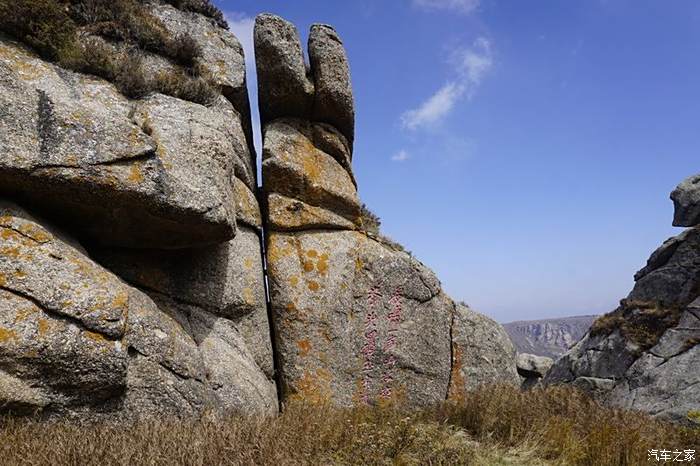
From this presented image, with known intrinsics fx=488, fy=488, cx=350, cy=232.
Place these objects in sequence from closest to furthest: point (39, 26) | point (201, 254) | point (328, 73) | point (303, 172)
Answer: point (39, 26), point (201, 254), point (303, 172), point (328, 73)

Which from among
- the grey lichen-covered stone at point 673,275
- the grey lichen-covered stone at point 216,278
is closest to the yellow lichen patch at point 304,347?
the grey lichen-covered stone at point 216,278

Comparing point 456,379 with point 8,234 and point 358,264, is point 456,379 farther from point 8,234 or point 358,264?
point 8,234

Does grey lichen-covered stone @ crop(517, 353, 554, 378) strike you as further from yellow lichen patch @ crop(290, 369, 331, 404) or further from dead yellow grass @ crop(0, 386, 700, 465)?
yellow lichen patch @ crop(290, 369, 331, 404)

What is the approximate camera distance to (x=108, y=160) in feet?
28.9

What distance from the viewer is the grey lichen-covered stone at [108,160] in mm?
8344

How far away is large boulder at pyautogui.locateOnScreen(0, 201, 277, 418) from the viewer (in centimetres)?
721

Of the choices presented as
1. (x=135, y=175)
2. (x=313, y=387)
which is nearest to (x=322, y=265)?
(x=313, y=387)

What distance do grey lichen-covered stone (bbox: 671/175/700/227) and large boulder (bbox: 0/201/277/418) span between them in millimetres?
34407

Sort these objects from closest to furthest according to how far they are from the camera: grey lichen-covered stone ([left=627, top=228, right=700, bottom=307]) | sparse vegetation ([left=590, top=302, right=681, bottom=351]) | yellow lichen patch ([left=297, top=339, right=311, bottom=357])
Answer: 1. yellow lichen patch ([left=297, top=339, right=311, bottom=357])
2. sparse vegetation ([left=590, top=302, right=681, bottom=351])
3. grey lichen-covered stone ([left=627, top=228, right=700, bottom=307])

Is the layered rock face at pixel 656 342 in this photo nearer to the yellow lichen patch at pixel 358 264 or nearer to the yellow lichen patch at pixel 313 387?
the yellow lichen patch at pixel 358 264

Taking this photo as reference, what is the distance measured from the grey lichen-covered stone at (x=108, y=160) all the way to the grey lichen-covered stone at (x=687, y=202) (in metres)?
33.4

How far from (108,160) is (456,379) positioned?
1040 cm

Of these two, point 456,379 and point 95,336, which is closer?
point 95,336

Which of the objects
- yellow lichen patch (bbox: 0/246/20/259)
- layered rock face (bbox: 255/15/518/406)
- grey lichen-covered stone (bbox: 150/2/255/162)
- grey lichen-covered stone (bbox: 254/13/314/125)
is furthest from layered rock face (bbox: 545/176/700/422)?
yellow lichen patch (bbox: 0/246/20/259)
